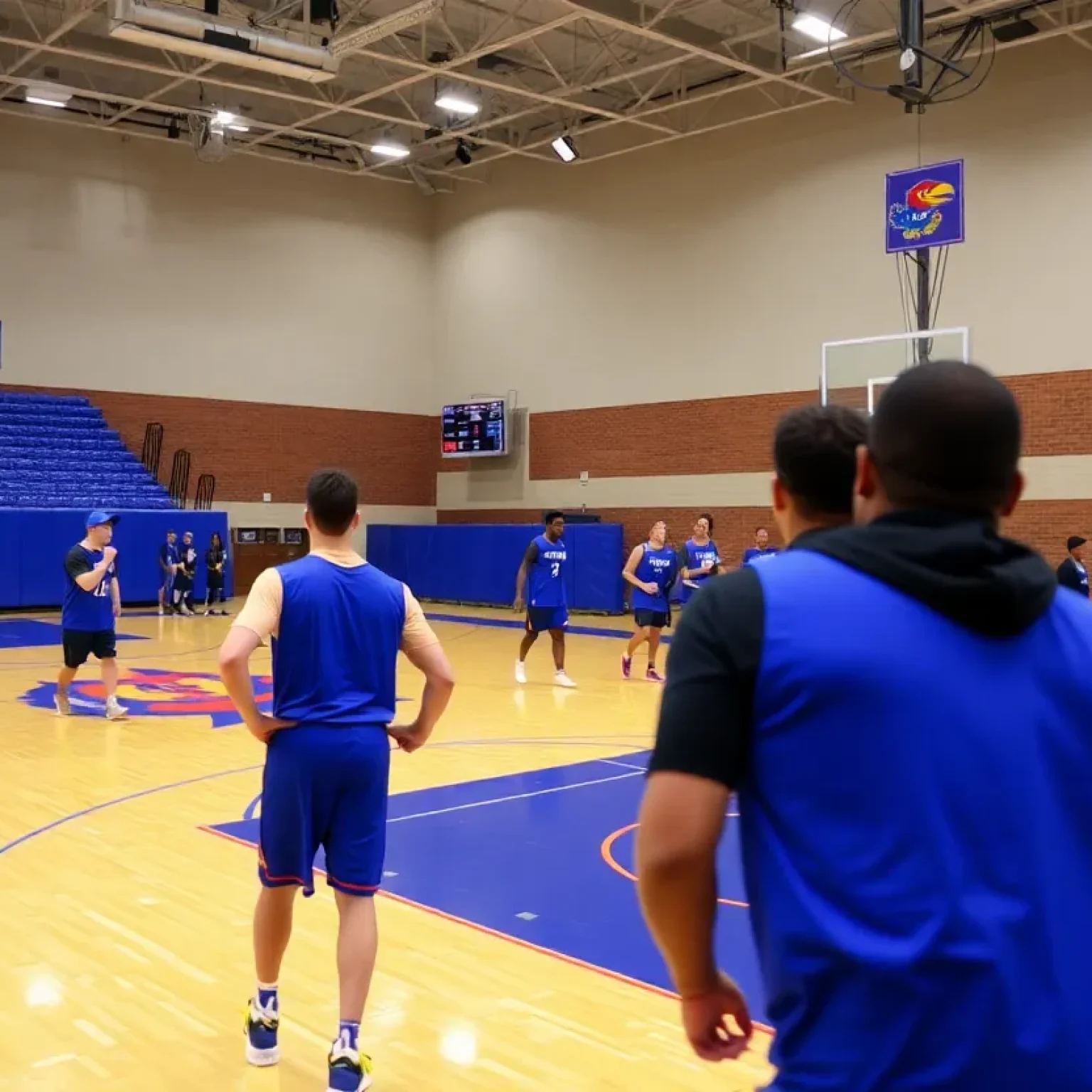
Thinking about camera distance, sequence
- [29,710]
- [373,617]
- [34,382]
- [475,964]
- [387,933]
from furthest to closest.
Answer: [34,382], [29,710], [387,933], [475,964], [373,617]

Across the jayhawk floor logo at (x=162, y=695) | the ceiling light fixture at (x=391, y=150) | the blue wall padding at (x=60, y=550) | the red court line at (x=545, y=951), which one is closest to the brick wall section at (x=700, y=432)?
the ceiling light fixture at (x=391, y=150)

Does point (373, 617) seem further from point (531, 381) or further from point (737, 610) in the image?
point (531, 381)

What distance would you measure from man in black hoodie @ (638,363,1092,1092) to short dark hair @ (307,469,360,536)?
256 centimetres

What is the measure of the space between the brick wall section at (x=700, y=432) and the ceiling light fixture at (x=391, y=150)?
6.14 meters

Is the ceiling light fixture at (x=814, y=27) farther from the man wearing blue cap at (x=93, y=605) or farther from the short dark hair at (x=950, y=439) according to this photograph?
the short dark hair at (x=950, y=439)

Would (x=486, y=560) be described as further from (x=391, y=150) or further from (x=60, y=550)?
(x=391, y=150)

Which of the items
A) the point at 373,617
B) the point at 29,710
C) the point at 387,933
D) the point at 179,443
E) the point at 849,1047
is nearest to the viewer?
the point at 849,1047

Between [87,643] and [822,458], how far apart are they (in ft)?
33.3

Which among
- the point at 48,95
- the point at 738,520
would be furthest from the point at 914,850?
the point at 48,95

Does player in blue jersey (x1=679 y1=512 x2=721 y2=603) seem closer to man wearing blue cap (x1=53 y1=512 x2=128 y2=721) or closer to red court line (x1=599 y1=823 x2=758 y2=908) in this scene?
man wearing blue cap (x1=53 y1=512 x2=128 y2=721)

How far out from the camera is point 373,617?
4.08 metres

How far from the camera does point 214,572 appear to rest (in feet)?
79.0

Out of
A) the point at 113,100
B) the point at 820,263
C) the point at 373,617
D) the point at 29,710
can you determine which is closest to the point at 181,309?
the point at 113,100

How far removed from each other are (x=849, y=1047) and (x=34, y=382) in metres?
26.4
